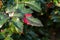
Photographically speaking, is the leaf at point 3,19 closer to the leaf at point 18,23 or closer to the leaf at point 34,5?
the leaf at point 18,23

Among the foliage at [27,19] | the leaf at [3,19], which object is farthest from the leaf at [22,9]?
the leaf at [3,19]

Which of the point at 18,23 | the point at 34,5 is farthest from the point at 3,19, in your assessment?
the point at 34,5

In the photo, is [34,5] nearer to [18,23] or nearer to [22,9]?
[22,9]

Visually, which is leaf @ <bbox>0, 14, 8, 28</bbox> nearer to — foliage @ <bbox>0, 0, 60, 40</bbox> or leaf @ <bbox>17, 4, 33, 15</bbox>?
foliage @ <bbox>0, 0, 60, 40</bbox>

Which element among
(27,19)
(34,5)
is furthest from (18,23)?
(34,5)

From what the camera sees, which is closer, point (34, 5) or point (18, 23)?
point (18, 23)

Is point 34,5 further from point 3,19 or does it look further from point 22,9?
point 3,19

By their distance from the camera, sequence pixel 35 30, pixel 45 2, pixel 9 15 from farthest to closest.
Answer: pixel 35 30 < pixel 45 2 < pixel 9 15

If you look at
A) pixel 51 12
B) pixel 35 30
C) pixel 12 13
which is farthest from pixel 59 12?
pixel 12 13

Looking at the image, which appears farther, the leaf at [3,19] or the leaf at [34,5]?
the leaf at [34,5]

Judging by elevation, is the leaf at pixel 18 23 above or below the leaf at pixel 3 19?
below

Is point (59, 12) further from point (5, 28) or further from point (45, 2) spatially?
point (5, 28)

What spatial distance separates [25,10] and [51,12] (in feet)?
1.20

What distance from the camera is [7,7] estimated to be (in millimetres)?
1489
